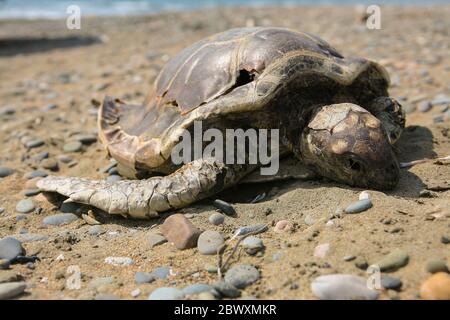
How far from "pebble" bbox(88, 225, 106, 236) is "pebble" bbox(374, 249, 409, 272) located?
1822 mm

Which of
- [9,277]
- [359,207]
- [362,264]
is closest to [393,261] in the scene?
[362,264]

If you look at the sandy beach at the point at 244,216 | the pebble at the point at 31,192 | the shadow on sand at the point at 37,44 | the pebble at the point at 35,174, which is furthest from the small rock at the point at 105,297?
the shadow on sand at the point at 37,44

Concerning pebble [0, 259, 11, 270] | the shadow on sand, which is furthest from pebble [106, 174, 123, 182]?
the shadow on sand

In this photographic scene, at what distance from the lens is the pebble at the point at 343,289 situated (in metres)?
2.31

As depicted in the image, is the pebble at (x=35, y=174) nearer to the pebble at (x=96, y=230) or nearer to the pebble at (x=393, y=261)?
the pebble at (x=96, y=230)

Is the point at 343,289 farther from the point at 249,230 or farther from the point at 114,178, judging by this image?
the point at 114,178

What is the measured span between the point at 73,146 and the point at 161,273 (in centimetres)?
277

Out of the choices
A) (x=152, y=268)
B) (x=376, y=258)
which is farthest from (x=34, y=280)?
(x=376, y=258)

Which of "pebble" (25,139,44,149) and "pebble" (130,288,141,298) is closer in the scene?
"pebble" (130,288,141,298)

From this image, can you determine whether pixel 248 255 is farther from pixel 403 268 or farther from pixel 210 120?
pixel 210 120

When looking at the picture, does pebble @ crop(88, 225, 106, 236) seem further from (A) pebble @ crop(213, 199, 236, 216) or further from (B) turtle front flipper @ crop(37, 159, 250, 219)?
(A) pebble @ crop(213, 199, 236, 216)

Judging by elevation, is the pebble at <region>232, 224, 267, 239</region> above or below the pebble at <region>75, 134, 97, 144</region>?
above

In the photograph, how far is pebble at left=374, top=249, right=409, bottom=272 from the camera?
2461mm
